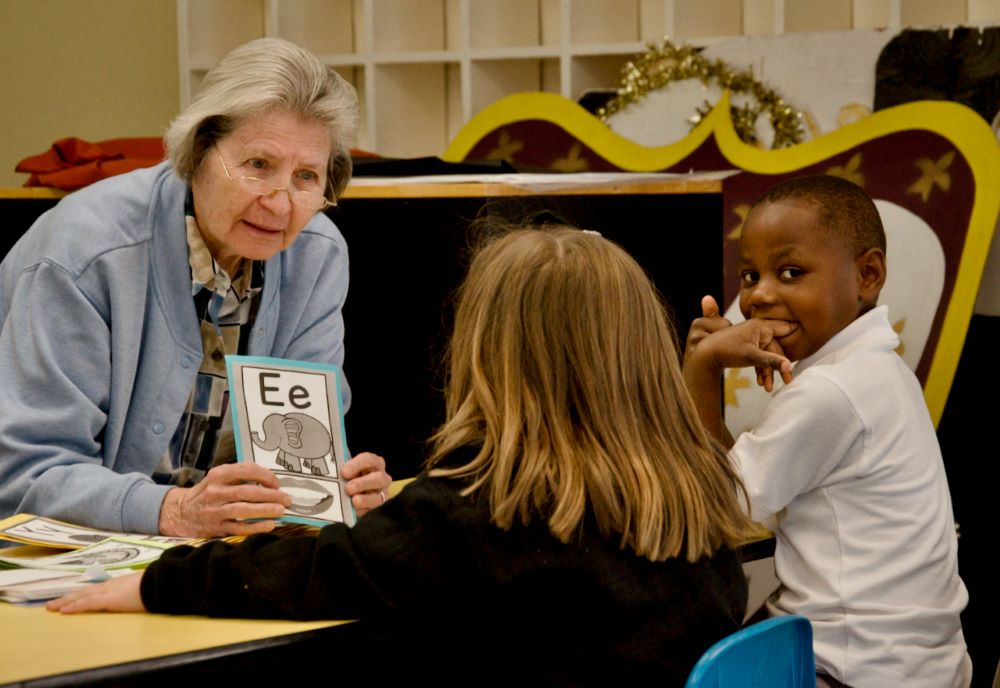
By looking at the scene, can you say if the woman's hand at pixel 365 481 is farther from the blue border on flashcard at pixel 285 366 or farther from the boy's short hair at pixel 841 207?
the boy's short hair at pixel 841 207

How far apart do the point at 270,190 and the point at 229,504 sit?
0.59 metres

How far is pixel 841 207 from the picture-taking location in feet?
7.00

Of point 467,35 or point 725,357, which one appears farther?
point 467,35

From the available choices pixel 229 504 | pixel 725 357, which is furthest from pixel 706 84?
pixel 229 504

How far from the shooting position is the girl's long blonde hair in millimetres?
1446

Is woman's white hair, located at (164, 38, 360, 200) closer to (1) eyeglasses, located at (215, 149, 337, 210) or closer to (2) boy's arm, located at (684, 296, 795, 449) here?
(1) eyeglasses, located at (215, 149, 337, 210)

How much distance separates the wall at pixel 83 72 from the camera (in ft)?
15.1

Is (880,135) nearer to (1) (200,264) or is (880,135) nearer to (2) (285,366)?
(1) (200,264)

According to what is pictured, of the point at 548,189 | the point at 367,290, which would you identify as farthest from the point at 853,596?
the point at 367,290

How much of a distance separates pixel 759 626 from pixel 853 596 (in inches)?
20.2

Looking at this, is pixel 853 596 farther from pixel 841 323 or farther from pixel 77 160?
pixel 77 160

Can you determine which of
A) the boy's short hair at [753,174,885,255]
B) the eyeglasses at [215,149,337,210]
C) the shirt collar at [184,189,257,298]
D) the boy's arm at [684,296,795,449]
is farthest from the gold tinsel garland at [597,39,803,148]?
the shirt collar at [184,189,257,298]

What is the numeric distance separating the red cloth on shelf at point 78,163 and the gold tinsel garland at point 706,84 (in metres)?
1.47

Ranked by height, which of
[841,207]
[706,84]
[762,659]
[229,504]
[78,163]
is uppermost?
[706,84]
